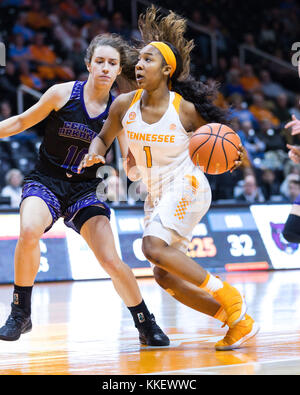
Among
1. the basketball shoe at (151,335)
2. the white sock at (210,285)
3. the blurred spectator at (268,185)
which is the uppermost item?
the white sock at (210,285)

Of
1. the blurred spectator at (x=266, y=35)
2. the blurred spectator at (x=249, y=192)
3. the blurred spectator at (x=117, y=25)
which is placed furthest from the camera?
the blurred spectator at (x=266, y=35)

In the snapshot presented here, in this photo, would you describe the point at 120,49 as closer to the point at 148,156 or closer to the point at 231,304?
the point at 148,156

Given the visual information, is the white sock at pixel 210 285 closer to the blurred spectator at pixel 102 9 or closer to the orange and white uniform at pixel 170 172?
the orange and white uniform at pixel 170 172

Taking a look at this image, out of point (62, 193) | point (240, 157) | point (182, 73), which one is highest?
point (182, 73)

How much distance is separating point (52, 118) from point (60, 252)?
4782mm

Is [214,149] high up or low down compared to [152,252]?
up

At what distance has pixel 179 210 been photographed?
15.8 ft

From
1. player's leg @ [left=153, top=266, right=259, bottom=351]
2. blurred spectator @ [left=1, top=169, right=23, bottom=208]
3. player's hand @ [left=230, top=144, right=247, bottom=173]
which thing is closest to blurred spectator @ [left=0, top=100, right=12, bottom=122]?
blurred spectator @ [left=1, top=169, right=23, bottom=208]

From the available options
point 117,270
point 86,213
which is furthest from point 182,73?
point 117,270

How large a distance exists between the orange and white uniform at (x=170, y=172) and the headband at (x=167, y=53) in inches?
9.0

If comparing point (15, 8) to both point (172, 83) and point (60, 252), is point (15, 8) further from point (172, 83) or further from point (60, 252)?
point (172, 83)

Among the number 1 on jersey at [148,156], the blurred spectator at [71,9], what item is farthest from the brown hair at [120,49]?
the blurred spectator at [71,9]

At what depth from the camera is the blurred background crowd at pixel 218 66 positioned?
12.1m

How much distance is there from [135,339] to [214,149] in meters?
1.60
